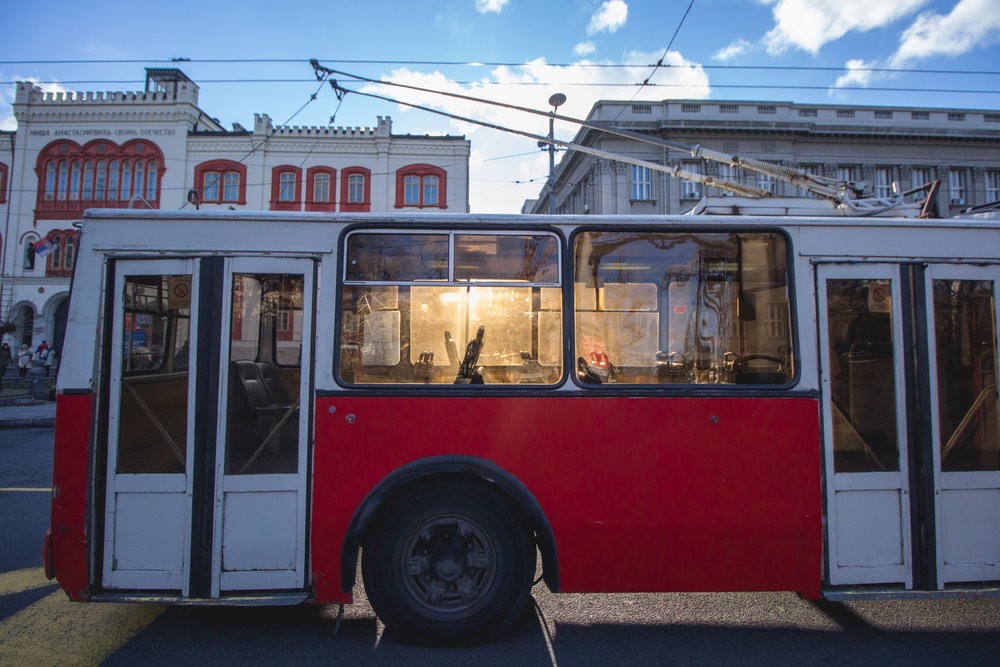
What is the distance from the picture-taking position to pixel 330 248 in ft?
11.4

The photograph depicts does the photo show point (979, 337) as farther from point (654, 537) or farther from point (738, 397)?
point (654, 537)

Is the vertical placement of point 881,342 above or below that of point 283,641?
above

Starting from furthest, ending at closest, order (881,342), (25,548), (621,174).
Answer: (621,174) → (25,548) → (881,342)

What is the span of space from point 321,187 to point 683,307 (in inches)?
1222

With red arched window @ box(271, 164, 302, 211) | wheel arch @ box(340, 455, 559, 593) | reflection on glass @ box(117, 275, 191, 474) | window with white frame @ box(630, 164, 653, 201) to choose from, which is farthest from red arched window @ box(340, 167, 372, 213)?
wheel arch @ box(340, 455, 559, 593)

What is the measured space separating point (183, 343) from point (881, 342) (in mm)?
4718

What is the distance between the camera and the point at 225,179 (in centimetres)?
3111

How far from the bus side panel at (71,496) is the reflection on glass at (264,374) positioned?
858mm

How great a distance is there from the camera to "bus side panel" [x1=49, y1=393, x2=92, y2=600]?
329 centimetres

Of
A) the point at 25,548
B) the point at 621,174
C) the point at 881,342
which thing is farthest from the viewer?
the point at 621,174

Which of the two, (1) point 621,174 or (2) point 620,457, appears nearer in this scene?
(2) point 620,457

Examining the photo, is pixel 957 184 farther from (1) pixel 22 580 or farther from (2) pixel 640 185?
(1) pixel 22 580

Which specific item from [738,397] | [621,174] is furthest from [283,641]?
[621,174]

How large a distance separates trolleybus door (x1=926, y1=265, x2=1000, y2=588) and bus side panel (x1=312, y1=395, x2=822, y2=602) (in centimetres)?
89
